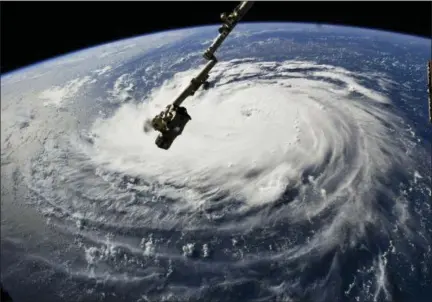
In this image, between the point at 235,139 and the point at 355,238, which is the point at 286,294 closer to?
the point at 355,238

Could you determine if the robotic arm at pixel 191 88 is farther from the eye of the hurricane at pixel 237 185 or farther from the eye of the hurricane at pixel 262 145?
the eye of the hurricane at pixel 262 145

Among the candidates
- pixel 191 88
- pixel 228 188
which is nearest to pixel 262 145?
pixel 228 188

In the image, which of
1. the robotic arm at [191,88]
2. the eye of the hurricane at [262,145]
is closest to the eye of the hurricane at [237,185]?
the eye of the hurricane at [262,145]

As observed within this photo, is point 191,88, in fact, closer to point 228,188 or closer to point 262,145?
point 228,188

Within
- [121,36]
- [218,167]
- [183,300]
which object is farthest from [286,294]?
[121,36]

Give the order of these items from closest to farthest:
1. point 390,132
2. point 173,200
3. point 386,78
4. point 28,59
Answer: point 28,59
point 173,200
point 390,132
point 386,78
